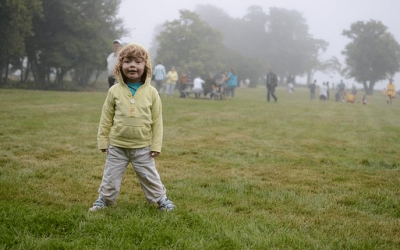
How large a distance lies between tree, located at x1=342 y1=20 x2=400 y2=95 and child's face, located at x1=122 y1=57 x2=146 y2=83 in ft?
203

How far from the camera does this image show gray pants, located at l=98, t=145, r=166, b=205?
3.54m

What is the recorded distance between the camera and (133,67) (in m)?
3.49

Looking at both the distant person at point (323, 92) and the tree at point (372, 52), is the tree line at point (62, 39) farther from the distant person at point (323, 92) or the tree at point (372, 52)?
the tree at point (372, 52)

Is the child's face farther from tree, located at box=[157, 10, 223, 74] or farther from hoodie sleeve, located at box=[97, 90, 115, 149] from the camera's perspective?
tree, located at box=[157, 10, 223, 74]

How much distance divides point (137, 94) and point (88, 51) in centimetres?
3159

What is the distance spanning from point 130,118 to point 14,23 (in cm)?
2593

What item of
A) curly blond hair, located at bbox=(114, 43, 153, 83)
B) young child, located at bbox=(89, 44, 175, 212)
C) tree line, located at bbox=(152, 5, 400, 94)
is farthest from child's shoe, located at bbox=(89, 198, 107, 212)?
tree line, located at bbox=(152, 5, 400, 94)

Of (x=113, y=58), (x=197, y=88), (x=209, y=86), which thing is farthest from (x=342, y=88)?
(x=113, y=58)

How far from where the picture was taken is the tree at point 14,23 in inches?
957

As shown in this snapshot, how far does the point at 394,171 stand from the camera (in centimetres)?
576

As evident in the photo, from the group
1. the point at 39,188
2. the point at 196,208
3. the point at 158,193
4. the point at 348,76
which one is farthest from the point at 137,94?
the point at 348,76

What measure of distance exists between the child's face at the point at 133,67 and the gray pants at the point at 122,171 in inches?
29.0

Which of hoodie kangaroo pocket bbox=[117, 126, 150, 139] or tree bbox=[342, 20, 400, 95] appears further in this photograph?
tree bbox=[342, 20, 400, 95]

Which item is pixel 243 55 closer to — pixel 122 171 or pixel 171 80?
pixel 171 80
